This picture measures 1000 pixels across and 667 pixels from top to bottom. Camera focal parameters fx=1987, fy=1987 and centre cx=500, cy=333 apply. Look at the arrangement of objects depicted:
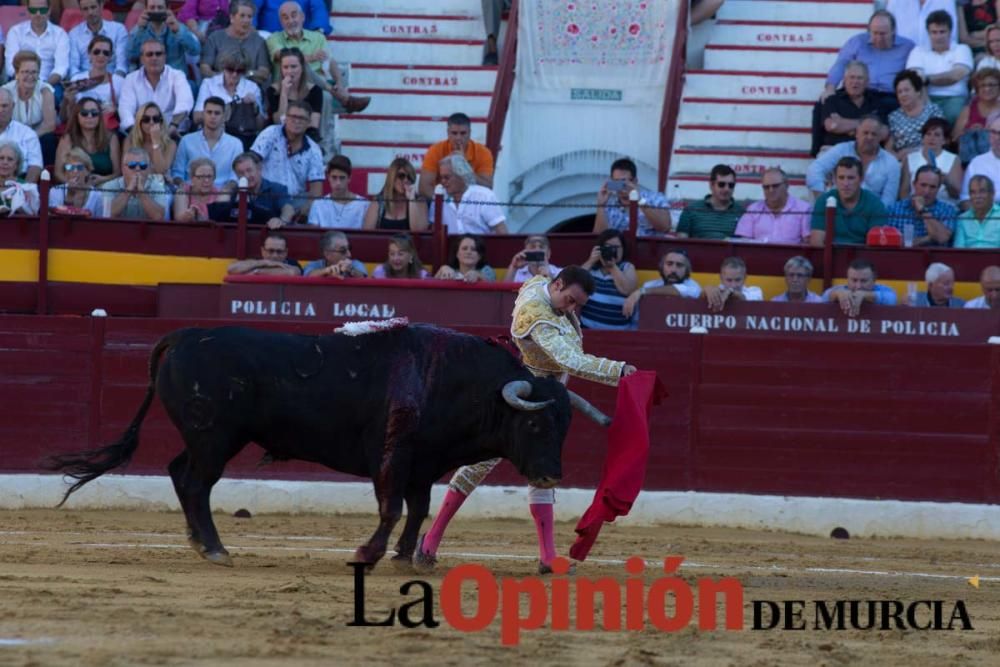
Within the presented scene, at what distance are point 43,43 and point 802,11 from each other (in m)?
5.66

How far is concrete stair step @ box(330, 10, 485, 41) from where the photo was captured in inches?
599

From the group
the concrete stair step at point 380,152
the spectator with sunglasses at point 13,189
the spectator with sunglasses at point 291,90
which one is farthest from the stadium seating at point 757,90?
the spectator with sunglasses at point 13,189

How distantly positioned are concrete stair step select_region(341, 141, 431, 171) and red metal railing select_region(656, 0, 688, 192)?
1.72 meters

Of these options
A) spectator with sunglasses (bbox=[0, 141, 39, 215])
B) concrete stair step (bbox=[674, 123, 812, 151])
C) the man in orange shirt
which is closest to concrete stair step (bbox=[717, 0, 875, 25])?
concrete stair step (bbox=[674, 123, 812, 151])

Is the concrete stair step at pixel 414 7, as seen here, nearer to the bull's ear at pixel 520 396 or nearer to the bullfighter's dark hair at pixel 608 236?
the bullfighter's dark hair at pixel 608 236

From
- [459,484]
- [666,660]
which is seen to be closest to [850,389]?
[459,484]

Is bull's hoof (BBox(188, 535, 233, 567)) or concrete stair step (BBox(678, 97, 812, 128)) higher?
concrete stair step (BBox(678, 97, 812, 128))

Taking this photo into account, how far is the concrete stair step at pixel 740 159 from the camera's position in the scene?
14273 mm

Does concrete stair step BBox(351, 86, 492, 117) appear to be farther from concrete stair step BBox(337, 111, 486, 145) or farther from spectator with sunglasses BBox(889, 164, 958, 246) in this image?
spectator with sunglasses BBox(889, 164, 958, 246)

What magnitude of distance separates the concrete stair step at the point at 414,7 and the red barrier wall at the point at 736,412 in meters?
4.41

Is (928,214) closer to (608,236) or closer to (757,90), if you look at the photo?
(608,236)

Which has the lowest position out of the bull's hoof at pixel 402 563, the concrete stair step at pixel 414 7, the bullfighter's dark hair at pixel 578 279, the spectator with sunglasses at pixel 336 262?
the bull's hoof at pixel 402 563

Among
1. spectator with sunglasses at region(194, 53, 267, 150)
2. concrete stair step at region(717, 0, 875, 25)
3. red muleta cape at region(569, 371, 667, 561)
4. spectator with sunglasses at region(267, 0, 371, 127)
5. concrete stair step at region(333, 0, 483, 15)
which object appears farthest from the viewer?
concrete stair step at region(333, 0, 483, 15)

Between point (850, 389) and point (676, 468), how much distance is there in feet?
3.73
